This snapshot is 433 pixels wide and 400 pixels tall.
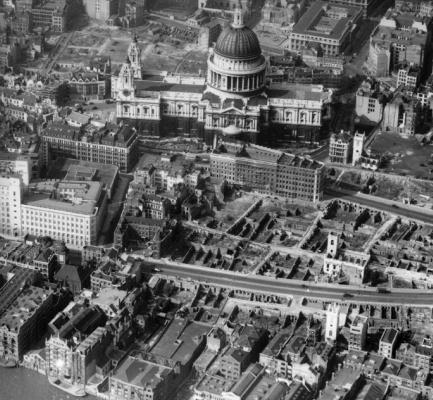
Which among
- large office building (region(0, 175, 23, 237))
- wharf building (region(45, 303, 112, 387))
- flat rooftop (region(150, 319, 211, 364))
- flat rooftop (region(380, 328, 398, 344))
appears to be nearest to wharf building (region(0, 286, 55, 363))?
wharf building (region(45, 303, 112, 387))

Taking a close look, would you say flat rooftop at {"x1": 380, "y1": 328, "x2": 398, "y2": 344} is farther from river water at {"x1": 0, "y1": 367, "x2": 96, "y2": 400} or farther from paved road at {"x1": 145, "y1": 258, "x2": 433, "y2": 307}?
river water at {"x1": 0, "y1": 367, "x2": 96, "y2": 400}

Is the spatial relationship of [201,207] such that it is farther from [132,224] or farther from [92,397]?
[92,397]

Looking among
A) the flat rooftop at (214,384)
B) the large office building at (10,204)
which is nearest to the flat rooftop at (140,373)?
the flat rooftop at (214,384)

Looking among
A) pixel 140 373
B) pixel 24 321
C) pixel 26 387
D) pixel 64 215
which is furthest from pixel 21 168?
pixel 140 373

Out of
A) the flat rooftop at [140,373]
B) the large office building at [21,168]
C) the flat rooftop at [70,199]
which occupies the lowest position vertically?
the flat rooftop at [140,373]

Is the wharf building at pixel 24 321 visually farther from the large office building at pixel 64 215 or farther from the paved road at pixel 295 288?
the paved road at pixel 295 288

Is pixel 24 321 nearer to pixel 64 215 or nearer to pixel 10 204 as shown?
pixel 64 215
